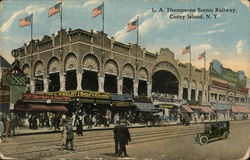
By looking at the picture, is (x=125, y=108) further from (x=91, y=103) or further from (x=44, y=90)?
(x=44, y=90)

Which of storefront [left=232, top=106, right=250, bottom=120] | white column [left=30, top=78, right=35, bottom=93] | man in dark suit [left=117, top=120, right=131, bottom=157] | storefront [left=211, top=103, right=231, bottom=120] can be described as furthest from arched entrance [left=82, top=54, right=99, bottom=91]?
man in dark suit [left=117, top=120, right=131, bottom=157]

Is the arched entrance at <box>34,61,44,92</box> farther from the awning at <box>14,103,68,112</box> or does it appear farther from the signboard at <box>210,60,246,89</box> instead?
the signboard at <box>210,60,246,89</box>

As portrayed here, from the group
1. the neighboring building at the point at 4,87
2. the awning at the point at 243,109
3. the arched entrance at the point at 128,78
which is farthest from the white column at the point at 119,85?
the neighboring building at the point at 4,87

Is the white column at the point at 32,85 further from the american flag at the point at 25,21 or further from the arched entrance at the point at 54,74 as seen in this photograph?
the american flag at the point at 25,21

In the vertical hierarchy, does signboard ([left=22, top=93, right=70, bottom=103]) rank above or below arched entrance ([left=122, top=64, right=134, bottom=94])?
below

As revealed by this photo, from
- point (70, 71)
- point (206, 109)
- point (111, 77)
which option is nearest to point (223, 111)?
point (206, 109)

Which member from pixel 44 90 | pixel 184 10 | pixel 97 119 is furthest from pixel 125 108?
pixel 184 10

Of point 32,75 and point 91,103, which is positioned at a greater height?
point 32,75

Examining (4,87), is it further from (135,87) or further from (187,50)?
(135,87)
